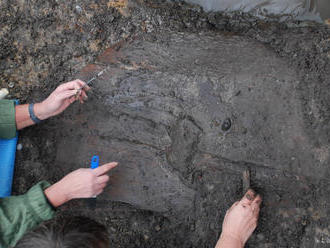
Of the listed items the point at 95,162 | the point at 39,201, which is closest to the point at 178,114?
the point at 95,162

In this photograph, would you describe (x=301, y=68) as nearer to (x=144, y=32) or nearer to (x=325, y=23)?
(x=325, y=23)

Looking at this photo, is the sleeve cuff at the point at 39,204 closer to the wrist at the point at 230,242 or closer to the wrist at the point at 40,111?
the wrist at the point at 40,111

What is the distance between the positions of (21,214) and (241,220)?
1300 mm

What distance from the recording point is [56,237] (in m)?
1.47

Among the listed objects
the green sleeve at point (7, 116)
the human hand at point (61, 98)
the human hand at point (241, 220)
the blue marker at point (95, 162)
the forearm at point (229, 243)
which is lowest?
the forearm at point (229, 243)

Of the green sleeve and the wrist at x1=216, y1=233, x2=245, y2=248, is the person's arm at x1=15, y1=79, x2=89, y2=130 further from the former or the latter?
the wrist at x1=216, y1=233, x2=245, y2=248

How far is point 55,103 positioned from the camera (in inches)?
83.5

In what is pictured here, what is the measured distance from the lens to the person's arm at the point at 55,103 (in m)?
2.09

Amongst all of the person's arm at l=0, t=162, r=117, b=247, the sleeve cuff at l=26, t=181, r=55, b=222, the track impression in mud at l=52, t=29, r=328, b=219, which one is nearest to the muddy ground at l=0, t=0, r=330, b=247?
the track impression in mud at l=52, t=29, r=328, b=219

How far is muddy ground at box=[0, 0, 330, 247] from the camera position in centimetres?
206

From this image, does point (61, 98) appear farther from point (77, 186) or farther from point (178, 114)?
point (178, 114)

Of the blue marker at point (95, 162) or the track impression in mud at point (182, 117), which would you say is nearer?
the track impression in mud at point (182, 117)

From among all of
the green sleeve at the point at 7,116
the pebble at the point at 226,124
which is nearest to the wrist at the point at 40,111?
the green sleeve at the point at 7,116

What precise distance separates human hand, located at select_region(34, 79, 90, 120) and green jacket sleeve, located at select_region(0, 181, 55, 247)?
50cm
